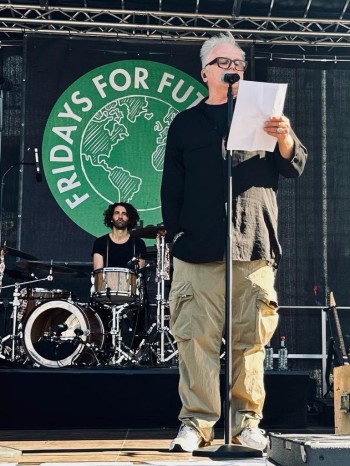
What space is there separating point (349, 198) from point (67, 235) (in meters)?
2.56

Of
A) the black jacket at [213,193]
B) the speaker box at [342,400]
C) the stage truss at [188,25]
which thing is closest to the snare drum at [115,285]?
the stage truss at [188,25]

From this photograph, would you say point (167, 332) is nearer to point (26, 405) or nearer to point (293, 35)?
point (26, 405)

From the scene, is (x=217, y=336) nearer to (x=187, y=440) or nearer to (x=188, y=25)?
(x=187, y=440)

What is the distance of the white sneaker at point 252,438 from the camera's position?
323 cm

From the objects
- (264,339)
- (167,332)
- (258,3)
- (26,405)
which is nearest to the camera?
(264,339)

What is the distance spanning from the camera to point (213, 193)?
349cm

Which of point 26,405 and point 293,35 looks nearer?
point 26,405

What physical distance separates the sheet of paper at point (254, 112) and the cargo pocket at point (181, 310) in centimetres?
64

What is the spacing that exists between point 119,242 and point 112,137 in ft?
3.67

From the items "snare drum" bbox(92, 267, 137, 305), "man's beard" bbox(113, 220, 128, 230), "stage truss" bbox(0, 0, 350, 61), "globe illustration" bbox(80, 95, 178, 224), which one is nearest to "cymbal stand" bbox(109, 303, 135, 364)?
"snare drum" bbox(92, 267, 137, 305)

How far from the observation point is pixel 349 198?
7816mm

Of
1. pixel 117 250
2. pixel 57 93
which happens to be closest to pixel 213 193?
pixel 117 250

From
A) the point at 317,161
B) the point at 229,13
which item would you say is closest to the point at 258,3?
the point at 229,13

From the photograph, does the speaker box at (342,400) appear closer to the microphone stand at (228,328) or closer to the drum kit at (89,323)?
the microphone stand at (228,328)
